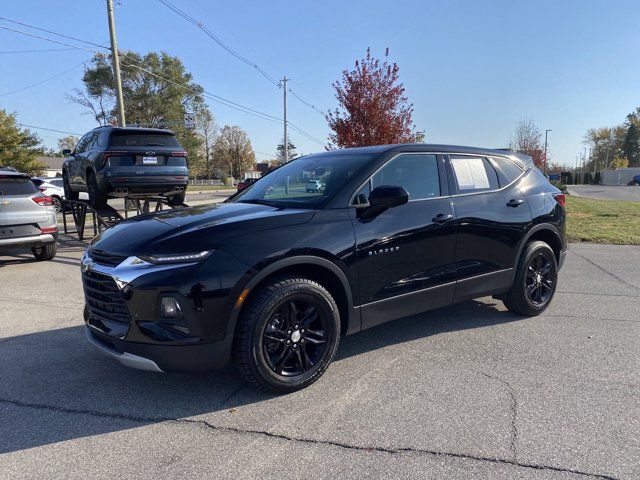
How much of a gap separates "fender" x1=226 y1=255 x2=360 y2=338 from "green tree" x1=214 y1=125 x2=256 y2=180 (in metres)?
92.1

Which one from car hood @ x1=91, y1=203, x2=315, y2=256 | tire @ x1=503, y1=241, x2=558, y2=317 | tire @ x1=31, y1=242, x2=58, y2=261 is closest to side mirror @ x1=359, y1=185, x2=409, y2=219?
car hood @ x1=91, y1=203, x2=315, y2=256

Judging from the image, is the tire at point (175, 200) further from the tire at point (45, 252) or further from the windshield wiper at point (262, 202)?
the windshield wiper at point (262, 202)

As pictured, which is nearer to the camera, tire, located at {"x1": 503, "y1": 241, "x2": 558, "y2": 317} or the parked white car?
tire, located at {"x1": 503, "y1": 241, "x2": 558, "y2": 317}

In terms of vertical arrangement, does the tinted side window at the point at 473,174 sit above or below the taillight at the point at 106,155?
below

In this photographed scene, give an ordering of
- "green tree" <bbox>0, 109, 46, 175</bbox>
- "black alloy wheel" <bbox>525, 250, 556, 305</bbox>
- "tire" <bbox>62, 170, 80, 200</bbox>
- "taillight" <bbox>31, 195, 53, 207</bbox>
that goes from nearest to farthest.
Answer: "black alloy wheel" <bbox>525, 250, 556, 305</bbox> < "taillight" <bbox>31, 195, 53, 207</bbox> < "tire" <bbox>62, 170, 80, 200</bbox> < "green tree" <bbox>0, 109, 46, 175</bbox>

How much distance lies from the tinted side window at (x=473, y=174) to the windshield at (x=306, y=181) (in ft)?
3.33

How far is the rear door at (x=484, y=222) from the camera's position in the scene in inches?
171

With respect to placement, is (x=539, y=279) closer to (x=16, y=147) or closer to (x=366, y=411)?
(x=366, y=411)

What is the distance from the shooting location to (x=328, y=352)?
348cm

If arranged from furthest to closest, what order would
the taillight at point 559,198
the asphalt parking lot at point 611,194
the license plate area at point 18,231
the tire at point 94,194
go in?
the asphalt parking lot at point 611,194 → the tire at point 94,194 → the license plate area at point 18,231 → the taillight at point 559,198

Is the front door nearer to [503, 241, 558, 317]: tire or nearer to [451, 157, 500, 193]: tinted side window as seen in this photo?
[451, 157, 500, 193]: tinted side window

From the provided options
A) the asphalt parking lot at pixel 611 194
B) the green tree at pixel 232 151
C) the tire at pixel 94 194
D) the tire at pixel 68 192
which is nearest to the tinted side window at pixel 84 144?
the tire at pixel 94 194

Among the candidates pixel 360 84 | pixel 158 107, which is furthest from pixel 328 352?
pixel 158 107

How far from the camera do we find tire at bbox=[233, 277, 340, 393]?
10.2 feet
